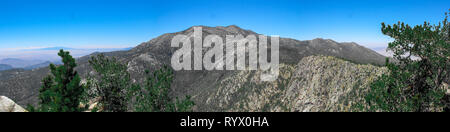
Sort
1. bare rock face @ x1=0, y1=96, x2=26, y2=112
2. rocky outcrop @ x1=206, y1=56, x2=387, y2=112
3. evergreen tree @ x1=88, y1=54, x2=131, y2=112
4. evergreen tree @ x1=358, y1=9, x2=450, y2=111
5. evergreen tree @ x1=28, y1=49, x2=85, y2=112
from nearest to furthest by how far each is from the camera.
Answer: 1. evergreen tree @ x1=358, y1=9, x2=450, y2=111
2. evergreen tree @ x1=28, y1=49, x2=85, y2=112
3. evergreen tree @ x1=88, y1=54, x2=131, y2=112
4. bare rock face @ x1=0, y1=96, x2=26, y2=112
5. rocky outcrop @ x1=206, y1=56, x2=387, y2=112

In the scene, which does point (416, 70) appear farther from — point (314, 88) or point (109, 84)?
point (314, 88)

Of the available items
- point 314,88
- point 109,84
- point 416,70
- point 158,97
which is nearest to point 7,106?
point 109,84

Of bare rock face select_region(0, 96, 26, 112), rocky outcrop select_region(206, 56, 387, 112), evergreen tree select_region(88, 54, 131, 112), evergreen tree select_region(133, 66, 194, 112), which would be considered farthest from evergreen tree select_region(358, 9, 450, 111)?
rocky outcrop select_region(206, 56, 387, 112)

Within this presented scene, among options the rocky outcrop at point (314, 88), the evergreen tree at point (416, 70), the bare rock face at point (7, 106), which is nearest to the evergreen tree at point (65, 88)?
the bare rock face at point (7, 106)

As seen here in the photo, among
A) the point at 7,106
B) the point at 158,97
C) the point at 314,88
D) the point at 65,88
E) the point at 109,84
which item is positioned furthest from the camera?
the point at 314,88

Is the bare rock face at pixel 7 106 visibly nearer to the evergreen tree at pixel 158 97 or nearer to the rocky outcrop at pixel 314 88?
the evergreen tree at pixel 158 97

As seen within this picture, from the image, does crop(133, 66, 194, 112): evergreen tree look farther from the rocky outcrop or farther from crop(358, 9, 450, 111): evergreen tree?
the rocky outcrop

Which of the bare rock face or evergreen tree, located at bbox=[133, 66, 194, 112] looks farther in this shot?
the bare rock face

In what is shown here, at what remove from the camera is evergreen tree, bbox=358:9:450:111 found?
716 inches

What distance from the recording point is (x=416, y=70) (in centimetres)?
1953

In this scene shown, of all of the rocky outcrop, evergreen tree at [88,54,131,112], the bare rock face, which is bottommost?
the rocky outcrop
